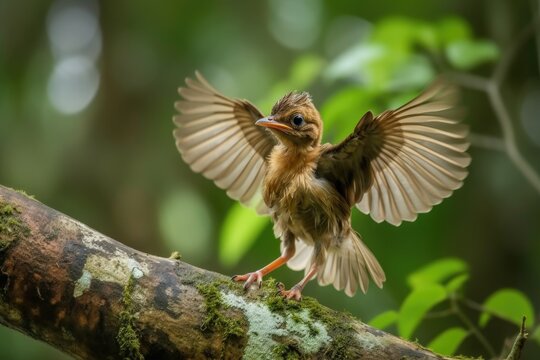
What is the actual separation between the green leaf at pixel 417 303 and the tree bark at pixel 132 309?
470mm

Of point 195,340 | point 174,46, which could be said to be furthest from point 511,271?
point 195,340

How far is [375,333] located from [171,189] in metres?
4.77

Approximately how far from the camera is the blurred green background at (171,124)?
6652mm

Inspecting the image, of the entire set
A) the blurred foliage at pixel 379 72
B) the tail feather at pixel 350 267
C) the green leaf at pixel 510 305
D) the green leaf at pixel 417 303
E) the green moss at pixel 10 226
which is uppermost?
the blurred foliage at pixel 379 72

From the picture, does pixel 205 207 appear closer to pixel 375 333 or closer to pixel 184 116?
pixel 184 116

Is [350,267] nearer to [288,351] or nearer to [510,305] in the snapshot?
[510,305]

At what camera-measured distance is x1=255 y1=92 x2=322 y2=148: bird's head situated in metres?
3.93

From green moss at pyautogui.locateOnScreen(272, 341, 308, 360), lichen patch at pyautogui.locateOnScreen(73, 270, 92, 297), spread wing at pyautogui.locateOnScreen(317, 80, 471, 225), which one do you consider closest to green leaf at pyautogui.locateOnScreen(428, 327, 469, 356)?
spread wing at pyautogui.locateOnScreen(317, 80, 471, 225)

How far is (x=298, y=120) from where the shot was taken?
3971 millimetres

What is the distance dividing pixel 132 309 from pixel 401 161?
1.64 meters

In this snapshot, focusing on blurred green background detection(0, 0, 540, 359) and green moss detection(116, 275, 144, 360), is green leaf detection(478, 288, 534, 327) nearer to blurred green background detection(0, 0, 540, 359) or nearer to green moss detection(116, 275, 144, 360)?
green moss detection(116, 275, 144, 360)

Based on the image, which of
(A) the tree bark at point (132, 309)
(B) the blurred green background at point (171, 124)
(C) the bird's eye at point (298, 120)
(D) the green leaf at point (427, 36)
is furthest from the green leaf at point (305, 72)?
(A) the tree bark at point (132, 309)

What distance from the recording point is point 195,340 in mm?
2812

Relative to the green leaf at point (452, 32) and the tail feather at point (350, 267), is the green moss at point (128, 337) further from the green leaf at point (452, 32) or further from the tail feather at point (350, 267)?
the green leaf at point (452, 32)
